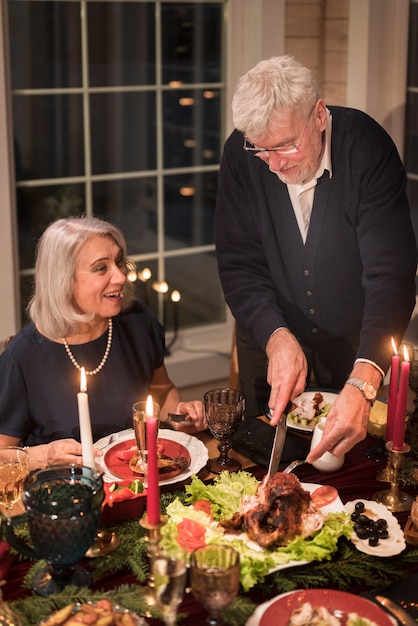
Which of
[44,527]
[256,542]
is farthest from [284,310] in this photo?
[44,527]

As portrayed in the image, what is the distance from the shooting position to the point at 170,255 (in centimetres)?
409

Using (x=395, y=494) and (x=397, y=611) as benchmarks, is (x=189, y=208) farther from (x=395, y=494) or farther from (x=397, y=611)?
(x=397, y=611)

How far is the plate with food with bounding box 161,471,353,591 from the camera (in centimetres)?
166

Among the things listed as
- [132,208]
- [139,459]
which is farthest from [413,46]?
[139,459]

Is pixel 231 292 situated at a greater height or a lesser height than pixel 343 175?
lesser

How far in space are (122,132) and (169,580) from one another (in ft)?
9.04

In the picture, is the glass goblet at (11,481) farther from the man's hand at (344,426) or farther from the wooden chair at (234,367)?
the wooden chair at (234,367)

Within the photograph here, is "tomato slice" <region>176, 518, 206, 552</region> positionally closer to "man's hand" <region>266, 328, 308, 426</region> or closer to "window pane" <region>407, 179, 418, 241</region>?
"man's hand" <region>266, 328, 308, 426</region>

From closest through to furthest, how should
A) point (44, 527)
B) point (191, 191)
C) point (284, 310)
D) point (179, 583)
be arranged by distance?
point (179, 583) < point (44, 527) < point (284, 310) < point (191, 191)

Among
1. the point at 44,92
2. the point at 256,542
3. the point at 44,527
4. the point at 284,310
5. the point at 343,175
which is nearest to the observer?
the point at 44,527

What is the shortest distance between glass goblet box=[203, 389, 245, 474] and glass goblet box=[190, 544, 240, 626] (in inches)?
23.4

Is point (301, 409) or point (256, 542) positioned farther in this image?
point (301, 409)

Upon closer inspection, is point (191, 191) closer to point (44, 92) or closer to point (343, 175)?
point (44, 92)

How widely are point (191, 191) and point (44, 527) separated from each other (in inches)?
107
